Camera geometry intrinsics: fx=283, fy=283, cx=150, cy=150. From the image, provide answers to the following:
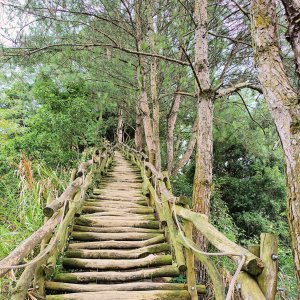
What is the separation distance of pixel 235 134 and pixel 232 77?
367 cm

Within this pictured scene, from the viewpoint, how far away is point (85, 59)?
8.06m

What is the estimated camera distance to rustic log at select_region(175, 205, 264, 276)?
160 cm

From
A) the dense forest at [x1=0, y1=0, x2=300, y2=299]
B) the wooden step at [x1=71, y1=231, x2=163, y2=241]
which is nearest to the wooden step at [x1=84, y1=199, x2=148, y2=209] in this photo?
the dense forest at [x1=0, y1=0, x2=300, y2=299]

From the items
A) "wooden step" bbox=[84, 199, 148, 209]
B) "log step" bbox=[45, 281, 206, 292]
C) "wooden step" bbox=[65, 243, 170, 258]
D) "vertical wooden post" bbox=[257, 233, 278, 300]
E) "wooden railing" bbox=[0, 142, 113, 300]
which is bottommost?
"log step" bbox=[45, 281, 206, 292]

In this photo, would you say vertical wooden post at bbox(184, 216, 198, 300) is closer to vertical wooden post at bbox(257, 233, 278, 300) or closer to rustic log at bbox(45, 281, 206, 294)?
rustic log at bbox(45, 281, 206, 294)

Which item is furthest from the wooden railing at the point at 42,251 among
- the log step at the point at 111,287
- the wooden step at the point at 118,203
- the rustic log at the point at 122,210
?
the wooden step at the point at 118,203

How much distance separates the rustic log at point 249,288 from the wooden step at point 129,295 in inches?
54.5

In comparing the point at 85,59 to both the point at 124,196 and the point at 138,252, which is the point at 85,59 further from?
the point at 138,252

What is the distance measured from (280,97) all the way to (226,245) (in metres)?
1.10

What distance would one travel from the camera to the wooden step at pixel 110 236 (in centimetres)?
420

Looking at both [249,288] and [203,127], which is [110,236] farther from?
[249,288]

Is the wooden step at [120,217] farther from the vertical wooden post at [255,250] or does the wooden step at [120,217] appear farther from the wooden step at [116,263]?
the vertical wooden post at [255,250]

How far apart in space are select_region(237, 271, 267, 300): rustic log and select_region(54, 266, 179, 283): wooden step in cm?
180

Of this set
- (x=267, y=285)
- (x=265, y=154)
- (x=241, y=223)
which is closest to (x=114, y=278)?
(x=267, y=285)
